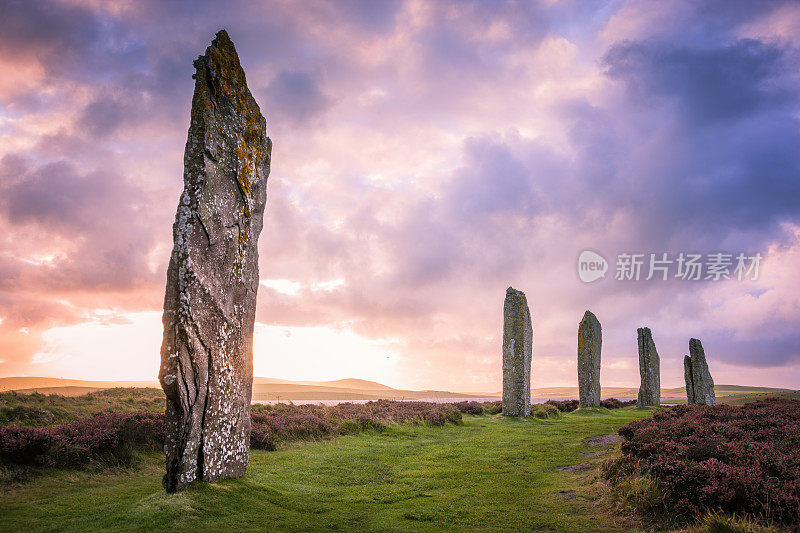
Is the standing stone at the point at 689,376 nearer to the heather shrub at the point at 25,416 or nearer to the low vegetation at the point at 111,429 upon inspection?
the low vegetation at the point at 111,429

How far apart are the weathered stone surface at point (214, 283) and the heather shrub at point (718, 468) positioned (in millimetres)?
7206

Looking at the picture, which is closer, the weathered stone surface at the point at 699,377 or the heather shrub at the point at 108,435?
the heather shrub at the point at 108,435

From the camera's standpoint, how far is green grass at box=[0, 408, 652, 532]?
691cm

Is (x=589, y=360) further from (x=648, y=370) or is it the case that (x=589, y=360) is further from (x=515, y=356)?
(x=515, y=356)

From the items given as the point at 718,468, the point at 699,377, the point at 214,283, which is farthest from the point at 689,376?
the point at 214,283

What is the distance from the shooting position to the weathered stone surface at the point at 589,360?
29797mm

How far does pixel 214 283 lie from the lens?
836 centimetres

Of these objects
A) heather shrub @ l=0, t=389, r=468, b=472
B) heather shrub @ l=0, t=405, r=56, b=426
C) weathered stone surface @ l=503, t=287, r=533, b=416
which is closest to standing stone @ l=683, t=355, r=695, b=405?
weathered stone surface @ l=503, t=287, r=533, b=416

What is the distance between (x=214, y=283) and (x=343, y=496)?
485 cm

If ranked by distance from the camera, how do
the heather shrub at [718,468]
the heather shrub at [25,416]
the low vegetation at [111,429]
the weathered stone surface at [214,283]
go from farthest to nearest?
the heather shrub at [25,416], the low vegetation at [111,429], the weathered stone surface at [214,283], the heather shrub at [718,468]

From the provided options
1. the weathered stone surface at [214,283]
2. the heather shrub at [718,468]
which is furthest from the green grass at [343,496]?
the heather shrub at [718,468]

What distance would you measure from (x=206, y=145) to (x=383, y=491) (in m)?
7.58

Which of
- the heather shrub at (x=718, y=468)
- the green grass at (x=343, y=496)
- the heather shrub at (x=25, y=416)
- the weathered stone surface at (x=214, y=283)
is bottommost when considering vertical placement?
the green grass at (x=343, y=496)

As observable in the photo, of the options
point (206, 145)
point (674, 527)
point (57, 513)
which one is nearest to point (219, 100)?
point (206, 145)
